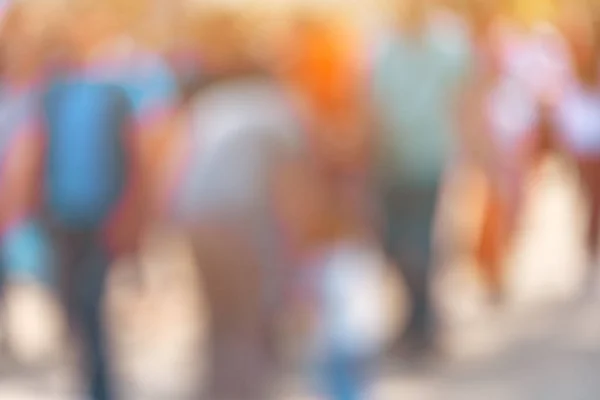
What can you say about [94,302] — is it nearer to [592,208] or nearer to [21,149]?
[21,149]

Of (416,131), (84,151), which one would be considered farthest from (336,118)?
(84,151)

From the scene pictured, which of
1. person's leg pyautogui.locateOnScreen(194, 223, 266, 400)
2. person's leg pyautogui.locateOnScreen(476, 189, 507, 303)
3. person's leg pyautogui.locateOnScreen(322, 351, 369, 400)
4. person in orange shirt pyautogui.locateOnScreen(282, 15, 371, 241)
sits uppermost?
person in orange shirt pyautogui.locateOnScreen(282, 15, 371, 241)

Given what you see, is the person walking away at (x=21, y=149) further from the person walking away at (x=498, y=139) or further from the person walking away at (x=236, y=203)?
the person walking away at (x=498, y=139)

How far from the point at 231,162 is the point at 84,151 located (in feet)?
0.30

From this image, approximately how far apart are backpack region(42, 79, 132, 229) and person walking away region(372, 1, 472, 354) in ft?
0.53

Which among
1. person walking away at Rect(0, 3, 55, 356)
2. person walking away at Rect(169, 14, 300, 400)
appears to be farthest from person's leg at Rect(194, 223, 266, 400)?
person walking away at Rect(0, 3, 55, 356)

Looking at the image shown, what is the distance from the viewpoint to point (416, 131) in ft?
1.81

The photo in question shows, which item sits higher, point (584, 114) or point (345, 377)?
point (584, 114)

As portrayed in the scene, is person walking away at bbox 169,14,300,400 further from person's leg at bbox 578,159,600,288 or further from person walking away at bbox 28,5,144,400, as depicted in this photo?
person's leg at bbox 578,159,600,288

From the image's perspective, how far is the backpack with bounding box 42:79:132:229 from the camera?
0.54 metres

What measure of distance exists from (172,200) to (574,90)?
0.27 meters

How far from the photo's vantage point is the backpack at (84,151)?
544mm

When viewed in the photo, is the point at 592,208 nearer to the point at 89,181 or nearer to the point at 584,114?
the point at 584,114

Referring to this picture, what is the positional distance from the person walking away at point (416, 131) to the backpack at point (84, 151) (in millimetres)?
162
